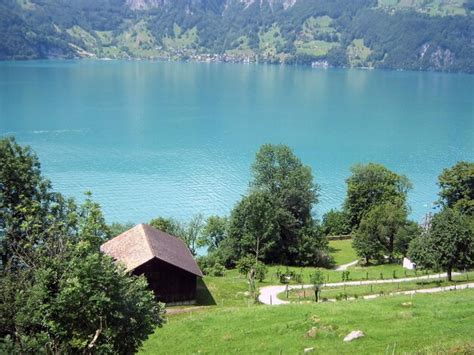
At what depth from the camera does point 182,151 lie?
125688mm

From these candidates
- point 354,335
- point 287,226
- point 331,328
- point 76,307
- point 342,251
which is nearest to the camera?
point 76,307

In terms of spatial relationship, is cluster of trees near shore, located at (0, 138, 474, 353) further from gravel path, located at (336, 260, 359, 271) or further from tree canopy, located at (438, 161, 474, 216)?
gravel path, located at (336, 260, 359, 271)

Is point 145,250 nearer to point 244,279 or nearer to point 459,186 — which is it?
point 244,279

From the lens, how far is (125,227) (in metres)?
66.0

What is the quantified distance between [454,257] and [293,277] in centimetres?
1420

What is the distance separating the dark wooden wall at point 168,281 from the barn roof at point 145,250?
0.46 meters

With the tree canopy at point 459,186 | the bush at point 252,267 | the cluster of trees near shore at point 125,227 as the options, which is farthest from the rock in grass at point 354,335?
the tree canopy at point 459,186

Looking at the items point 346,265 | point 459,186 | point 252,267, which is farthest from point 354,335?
point 459,186

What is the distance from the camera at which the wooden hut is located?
1583 inches

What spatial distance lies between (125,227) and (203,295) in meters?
24.9

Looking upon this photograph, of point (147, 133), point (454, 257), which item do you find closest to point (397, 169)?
point (147, 133)

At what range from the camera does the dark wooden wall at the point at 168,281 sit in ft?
132

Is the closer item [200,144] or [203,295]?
[203,295]

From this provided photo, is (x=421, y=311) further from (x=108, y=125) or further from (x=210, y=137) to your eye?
(x=108, y=125)
